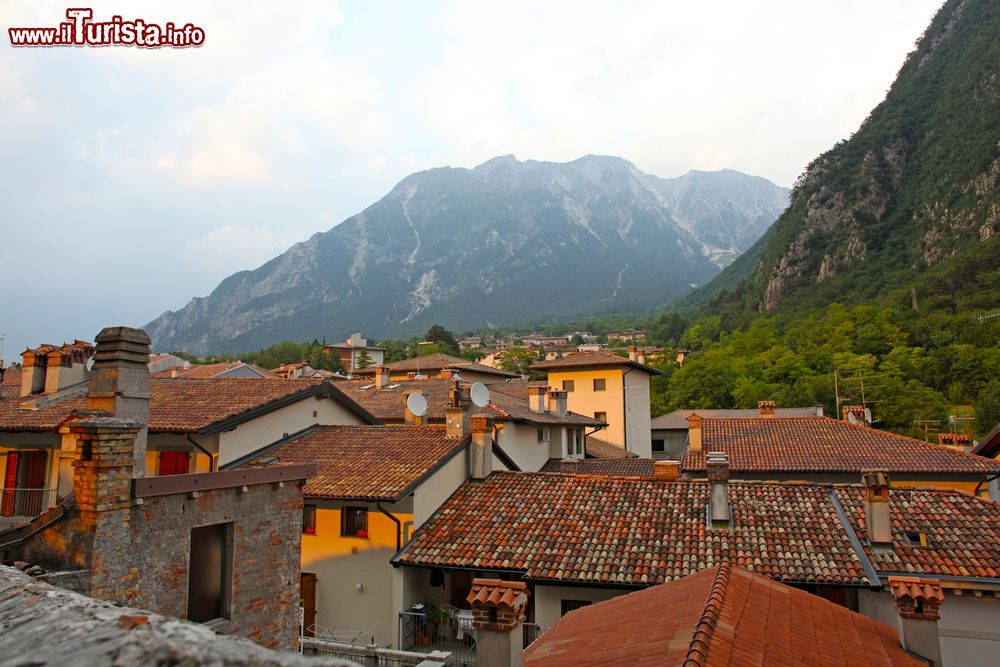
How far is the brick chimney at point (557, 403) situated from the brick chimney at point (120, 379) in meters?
24.1

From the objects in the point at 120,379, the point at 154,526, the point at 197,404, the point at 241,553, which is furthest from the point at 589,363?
the point at 154,526

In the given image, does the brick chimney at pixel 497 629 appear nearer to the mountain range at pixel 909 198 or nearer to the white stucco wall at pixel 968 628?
the white stucco wall at pixel 968 628

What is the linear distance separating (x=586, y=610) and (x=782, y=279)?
4975 inches

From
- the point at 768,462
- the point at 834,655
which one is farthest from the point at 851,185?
the point at 834,655

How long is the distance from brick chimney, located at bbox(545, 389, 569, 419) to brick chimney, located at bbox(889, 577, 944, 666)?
890 inches

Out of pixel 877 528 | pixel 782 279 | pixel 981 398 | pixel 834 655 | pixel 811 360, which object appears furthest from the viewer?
pixel 782 279

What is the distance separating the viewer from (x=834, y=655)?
7723 millimetres

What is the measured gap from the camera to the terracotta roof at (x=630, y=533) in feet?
43.7

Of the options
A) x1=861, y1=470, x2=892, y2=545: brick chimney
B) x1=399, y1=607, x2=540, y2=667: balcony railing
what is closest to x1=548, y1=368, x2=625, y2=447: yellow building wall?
x1=861, y1=470, x2=892, y2=545: brick chimney

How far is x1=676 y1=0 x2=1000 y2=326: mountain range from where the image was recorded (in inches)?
3846

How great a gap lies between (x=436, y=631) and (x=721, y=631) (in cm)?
933

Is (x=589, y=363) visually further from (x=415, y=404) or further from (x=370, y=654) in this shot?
(x=370, y=654)

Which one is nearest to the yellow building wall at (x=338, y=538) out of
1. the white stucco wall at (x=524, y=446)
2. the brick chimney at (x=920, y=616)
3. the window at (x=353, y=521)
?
the window at (x=353, y=521)

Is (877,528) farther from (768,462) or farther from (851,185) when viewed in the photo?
(851,185)
